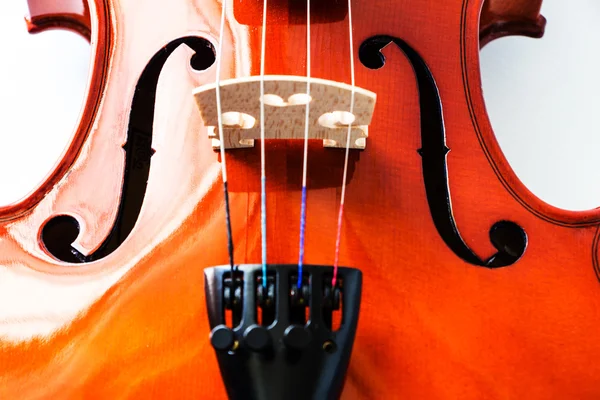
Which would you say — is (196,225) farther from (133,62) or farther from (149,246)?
(133,62)

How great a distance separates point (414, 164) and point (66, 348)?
0.47 meters

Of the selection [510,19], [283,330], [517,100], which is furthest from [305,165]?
[517,100]

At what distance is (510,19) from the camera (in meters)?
0.97

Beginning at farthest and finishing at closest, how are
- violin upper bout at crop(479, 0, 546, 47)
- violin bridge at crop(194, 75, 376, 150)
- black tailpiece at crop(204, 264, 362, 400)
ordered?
1. violin upper bout at crop(479, 0, 546, 47)
2. violin bridge at crop(194, 75, 376, 150)
3. black tailpiece at crop(204, 264, 362, 400)

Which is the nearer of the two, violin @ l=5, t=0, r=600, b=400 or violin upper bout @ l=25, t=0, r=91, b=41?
violin @ l=5, t=0, r=600, b=400

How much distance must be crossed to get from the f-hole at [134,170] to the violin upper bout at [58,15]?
27cm

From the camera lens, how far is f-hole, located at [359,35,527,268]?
0.65 meters

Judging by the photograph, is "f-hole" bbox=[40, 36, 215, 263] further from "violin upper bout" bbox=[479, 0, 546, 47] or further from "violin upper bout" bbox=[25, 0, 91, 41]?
"violin upper bout" bbox=[479, 0, 546, 47]

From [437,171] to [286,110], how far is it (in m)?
0.23

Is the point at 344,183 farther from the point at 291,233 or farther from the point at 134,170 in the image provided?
the point at 134,170

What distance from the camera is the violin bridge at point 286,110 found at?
575 millimetres

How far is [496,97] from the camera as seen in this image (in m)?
1.14

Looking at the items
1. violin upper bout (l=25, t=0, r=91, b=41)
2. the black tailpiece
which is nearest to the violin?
the black tailpiece

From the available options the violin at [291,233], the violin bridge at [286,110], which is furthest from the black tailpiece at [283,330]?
the violin bridge at [286,110]
